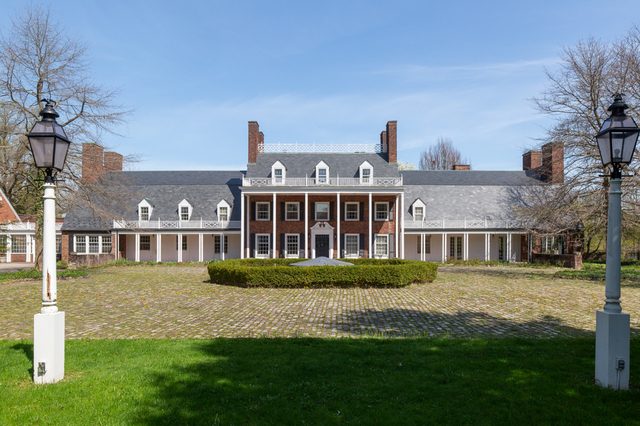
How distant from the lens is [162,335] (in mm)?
7742

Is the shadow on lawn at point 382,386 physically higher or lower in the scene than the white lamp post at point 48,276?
lower

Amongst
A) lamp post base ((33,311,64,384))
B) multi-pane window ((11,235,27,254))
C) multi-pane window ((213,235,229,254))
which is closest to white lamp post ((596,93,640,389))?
lamp post base ((33,311,64,384))

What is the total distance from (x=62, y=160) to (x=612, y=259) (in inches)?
292

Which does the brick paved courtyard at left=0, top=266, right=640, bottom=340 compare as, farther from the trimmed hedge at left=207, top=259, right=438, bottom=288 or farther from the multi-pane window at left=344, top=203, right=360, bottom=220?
the multi-pane window at left=344, top=203, right=360, bottom=220

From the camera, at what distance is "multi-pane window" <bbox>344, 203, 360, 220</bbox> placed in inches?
1195

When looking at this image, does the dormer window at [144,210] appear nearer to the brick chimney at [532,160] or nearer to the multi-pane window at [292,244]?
the multi-pane window at [292,244]

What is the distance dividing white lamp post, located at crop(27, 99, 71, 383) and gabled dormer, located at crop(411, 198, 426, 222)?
28725mm

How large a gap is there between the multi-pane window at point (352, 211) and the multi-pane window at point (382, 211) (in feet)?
4.93

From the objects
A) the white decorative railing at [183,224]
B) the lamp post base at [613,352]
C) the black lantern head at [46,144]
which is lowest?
the lamp post base at [613,352]

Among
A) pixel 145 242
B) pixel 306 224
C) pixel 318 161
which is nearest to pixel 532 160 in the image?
pixel 318 161

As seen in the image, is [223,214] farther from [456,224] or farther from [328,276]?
[328,276]

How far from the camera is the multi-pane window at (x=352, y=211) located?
30.3 m

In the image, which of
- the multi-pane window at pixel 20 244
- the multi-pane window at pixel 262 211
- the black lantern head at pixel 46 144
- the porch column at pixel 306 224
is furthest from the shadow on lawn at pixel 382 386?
the multi-pane window at pixel 20 244

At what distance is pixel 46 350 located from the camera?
4.94 metres
